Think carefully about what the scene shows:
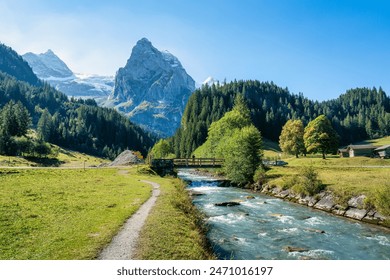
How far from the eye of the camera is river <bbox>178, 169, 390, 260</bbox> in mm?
22828

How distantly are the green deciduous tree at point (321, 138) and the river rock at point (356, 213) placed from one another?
6870cm

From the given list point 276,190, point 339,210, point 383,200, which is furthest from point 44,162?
point 383,200

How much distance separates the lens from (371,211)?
3359cm

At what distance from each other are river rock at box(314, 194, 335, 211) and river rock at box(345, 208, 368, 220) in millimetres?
3164

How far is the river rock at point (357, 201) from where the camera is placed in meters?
35.7

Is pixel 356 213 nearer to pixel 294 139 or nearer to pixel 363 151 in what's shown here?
pixel 294 139

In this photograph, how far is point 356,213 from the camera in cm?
3494

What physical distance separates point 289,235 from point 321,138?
8034 cm

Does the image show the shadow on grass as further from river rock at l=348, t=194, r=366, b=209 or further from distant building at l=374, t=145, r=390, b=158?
distant building at l=374, t=145, r=390, b=158

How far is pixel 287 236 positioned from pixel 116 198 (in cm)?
1838

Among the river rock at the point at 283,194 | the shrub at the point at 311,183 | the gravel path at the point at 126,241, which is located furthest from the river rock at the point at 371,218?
the gravel path at the point at 126,241

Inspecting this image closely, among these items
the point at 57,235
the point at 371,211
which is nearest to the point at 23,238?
the point at 57,235

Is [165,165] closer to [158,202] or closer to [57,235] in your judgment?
[158,202]

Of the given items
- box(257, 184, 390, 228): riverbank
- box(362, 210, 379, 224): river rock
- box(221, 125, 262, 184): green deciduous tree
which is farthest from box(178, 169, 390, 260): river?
box(221, 125, 262, 184): green deciduous tree
